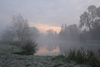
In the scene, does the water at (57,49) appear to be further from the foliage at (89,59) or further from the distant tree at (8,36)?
the distant tree at (8,36)

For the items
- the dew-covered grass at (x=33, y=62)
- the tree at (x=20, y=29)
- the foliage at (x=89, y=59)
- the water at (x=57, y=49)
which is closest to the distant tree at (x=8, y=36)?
the tree at (x=20, y=29)

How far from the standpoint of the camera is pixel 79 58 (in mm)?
4434

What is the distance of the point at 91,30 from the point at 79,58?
90.9 feet

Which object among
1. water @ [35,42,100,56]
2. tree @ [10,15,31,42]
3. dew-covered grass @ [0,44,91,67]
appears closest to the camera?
dew-covered grass @ [0,44,91,67]

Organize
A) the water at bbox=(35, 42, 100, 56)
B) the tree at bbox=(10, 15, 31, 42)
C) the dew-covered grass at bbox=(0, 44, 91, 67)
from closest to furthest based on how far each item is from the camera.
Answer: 1. the dew-covered grass at bbox=(0, 44, 91, 67)
2. the water at bbox=(35, 42, 100, 56)
3. the tree at bbox=(10, 15, 31, 42)

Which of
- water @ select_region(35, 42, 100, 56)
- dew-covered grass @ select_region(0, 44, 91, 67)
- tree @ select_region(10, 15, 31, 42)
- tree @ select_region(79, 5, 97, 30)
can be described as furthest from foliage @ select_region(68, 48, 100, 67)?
tree @ select_region(79, 5, 97, 30)

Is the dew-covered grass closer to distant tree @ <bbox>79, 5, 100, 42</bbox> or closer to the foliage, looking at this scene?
the foliage

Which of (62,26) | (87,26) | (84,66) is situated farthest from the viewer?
(62,26)

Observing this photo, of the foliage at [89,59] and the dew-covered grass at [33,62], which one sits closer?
the dew-covered grass at [33,62]

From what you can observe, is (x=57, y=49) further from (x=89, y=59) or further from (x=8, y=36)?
(x=8, y=36)

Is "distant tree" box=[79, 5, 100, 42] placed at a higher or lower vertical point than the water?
higher

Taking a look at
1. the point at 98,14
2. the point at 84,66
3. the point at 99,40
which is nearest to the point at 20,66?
the point at 84,66

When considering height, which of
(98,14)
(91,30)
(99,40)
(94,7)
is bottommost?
(99,40)

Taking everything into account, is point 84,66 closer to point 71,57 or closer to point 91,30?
point 71,57
